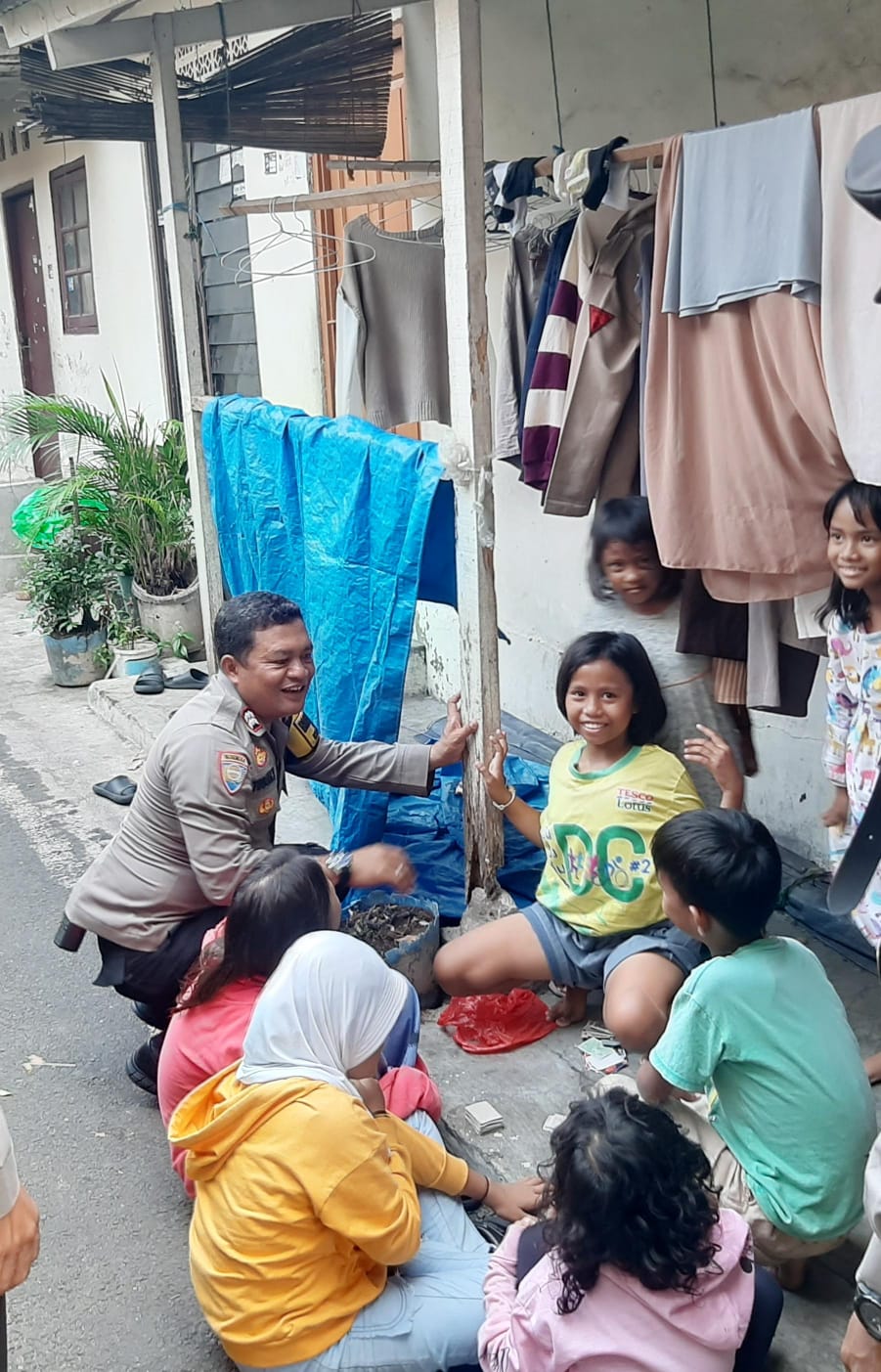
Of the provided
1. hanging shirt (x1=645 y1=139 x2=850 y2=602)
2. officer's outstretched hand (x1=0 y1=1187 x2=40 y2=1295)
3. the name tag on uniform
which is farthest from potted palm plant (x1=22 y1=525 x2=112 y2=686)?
officer's outstretched hand (x1=0 y1=1187 x2=40 y2=1295)

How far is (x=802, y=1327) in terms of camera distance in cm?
240

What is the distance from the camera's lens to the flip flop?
22.5 ft

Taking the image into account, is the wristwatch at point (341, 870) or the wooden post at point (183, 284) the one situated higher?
the wooden post at point (183, 284)

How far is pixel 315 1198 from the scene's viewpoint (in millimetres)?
2148

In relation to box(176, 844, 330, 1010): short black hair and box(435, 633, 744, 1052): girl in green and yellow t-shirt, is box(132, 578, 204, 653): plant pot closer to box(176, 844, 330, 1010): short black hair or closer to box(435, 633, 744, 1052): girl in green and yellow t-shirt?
box(435, 633, 744, 1052): girl in green and yellow t-shirt

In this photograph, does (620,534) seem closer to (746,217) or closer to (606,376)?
(606,376)

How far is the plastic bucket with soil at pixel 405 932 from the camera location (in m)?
3.50

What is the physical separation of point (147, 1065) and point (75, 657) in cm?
448

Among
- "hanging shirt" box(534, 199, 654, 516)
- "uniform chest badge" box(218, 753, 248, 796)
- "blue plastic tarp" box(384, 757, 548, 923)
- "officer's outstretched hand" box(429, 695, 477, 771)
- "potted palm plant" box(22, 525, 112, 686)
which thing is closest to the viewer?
"uniform chest badge" box(218, 753, 248, 796)

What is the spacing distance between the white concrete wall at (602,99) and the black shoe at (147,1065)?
2365 millimetres

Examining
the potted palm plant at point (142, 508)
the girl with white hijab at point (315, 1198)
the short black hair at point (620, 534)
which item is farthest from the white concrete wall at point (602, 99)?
the girl with white hijab at point (315, 1198)

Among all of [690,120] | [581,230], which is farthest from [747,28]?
[581,230]

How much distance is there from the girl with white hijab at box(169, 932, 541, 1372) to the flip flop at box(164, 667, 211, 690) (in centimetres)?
461

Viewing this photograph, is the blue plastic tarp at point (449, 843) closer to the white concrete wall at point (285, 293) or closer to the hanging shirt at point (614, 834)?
the hanging shirt at point (614, 834)
